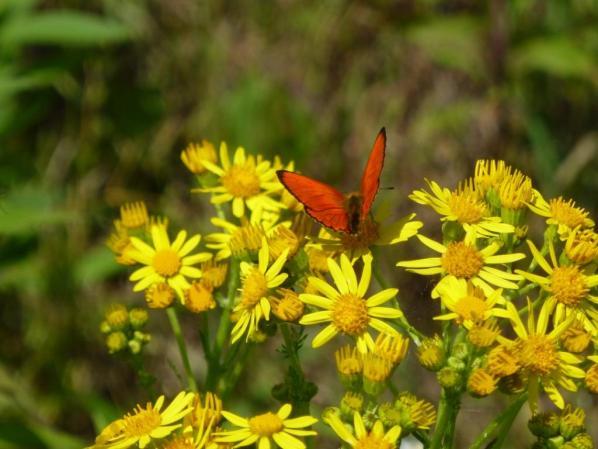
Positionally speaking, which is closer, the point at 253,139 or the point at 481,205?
the point at 481,205

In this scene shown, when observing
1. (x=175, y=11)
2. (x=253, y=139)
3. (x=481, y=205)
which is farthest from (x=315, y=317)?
(x=175, y=11)

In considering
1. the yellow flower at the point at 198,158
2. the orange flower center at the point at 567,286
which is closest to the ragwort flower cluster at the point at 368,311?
the orange flower center at the point at 567,286

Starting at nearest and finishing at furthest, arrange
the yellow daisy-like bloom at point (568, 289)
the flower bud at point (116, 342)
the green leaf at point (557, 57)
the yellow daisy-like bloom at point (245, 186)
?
the yellow daisy-like bloom at point (568, 289) < the flower bud at point (116, 342) < the yellow daisy-like bloom at point (245, 186) < the green leaf at point (557, 57)

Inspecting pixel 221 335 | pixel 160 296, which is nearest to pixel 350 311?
pixel 221 335

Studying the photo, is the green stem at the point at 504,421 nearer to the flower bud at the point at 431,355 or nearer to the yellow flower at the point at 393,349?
the flower bud at the point at 431,355

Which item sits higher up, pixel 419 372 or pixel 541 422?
pixel 541 422

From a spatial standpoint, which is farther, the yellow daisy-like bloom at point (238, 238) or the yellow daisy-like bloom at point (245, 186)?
the yellow daisy-like bloom at point (245, 186)

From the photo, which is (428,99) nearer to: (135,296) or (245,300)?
(135,296)

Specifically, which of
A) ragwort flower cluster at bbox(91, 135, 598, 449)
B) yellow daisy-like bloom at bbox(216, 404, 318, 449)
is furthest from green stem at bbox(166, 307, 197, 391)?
yellow daisy-like bloom at bbox(216, 404, 318, 449)
